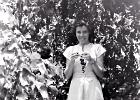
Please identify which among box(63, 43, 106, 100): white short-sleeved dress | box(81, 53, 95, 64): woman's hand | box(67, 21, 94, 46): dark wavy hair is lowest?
box(63, 43, 106, 100): white short-sleeved dress

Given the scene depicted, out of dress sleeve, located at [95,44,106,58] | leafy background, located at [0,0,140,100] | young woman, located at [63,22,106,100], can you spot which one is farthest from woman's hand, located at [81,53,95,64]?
leafy background, located at [0,0,140,100]

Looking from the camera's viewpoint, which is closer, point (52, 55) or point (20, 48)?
point (20, 48)

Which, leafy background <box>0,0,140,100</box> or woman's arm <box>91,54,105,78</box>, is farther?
leafy background <box>0,0,140,100</box>

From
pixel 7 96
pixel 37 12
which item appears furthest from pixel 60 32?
pixel 7 96

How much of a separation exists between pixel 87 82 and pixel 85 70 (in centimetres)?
11

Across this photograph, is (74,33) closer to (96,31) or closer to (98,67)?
(96,31)

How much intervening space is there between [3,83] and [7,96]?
12cm

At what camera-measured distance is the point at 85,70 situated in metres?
3.11

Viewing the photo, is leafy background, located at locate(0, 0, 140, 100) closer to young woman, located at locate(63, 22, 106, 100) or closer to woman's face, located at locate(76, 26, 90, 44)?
young woman, located at locate(63, 22, 106, 100)

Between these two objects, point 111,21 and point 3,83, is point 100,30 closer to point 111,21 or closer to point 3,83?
point 111,21

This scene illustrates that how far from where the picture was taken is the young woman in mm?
3045

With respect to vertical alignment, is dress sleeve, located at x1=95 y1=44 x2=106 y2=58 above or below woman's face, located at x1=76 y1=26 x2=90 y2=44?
below

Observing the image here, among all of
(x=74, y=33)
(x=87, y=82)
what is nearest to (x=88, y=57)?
(x=87, y=82)

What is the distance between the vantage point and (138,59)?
10.2 ft
